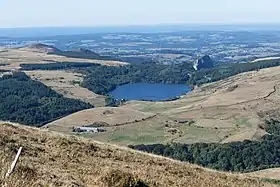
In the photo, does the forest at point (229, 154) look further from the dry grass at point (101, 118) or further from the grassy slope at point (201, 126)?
the dry grass at point (101, 118)

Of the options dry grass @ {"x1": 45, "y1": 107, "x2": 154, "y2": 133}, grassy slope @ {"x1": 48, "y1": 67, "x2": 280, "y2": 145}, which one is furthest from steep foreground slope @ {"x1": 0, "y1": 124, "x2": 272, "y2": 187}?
dry grass @ {"x1": 45, "y1": 107, "x2": 154, "y2": 133}

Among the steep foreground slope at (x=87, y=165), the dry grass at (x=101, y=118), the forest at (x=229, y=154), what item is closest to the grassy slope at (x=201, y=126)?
the dry grass at (x=101, y=118)

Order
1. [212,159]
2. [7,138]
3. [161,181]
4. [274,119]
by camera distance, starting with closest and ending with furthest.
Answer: [161,181], [7,138], [212,159], [274,119]

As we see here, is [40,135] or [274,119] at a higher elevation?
[40,135]

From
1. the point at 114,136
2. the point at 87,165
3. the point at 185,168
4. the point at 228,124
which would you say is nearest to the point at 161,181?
the point at 87,165

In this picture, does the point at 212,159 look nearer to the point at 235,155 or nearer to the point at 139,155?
the point at 235,155

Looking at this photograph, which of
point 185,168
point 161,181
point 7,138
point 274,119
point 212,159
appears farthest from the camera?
point 274,119
